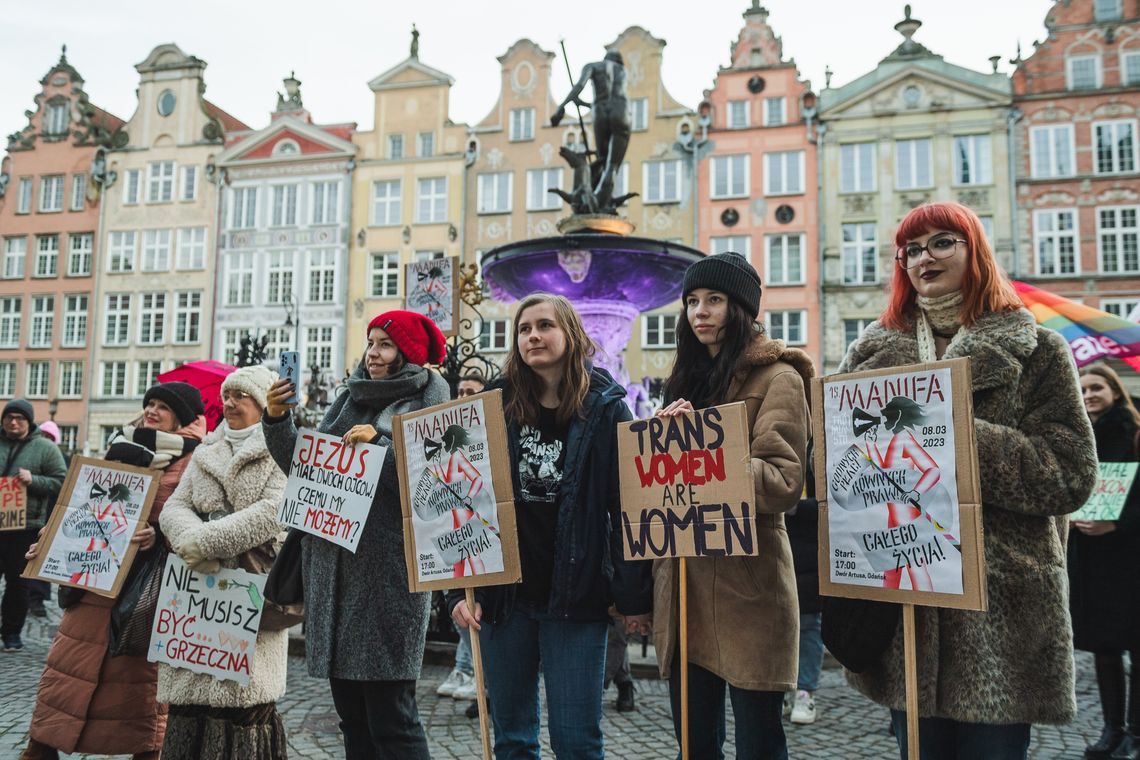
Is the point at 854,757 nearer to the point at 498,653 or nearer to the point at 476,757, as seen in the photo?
the point at 476,757

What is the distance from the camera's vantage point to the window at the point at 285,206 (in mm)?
32312

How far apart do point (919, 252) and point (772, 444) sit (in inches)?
28.1

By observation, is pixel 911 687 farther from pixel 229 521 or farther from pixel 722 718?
pixel 229 521

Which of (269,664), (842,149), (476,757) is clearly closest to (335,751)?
(476,757)

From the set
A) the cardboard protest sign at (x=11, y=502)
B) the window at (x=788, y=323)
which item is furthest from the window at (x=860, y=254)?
the cardboard protest sign at (x=11, y=502)

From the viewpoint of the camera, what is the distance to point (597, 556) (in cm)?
283

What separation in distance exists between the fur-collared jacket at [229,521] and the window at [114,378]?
1287 inches

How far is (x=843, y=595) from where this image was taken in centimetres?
254

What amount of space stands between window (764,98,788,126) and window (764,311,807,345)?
20.6 feet

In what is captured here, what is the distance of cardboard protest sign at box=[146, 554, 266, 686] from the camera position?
11.6ft

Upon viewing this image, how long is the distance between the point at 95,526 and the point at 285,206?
30307 millimetres

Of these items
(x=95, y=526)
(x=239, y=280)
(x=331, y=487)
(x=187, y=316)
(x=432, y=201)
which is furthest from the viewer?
(x=187, y=316)

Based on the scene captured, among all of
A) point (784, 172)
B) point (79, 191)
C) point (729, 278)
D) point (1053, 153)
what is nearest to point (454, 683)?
point (729, 278)

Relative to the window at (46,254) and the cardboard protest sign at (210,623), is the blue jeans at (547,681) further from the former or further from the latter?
the window at (46,254)
